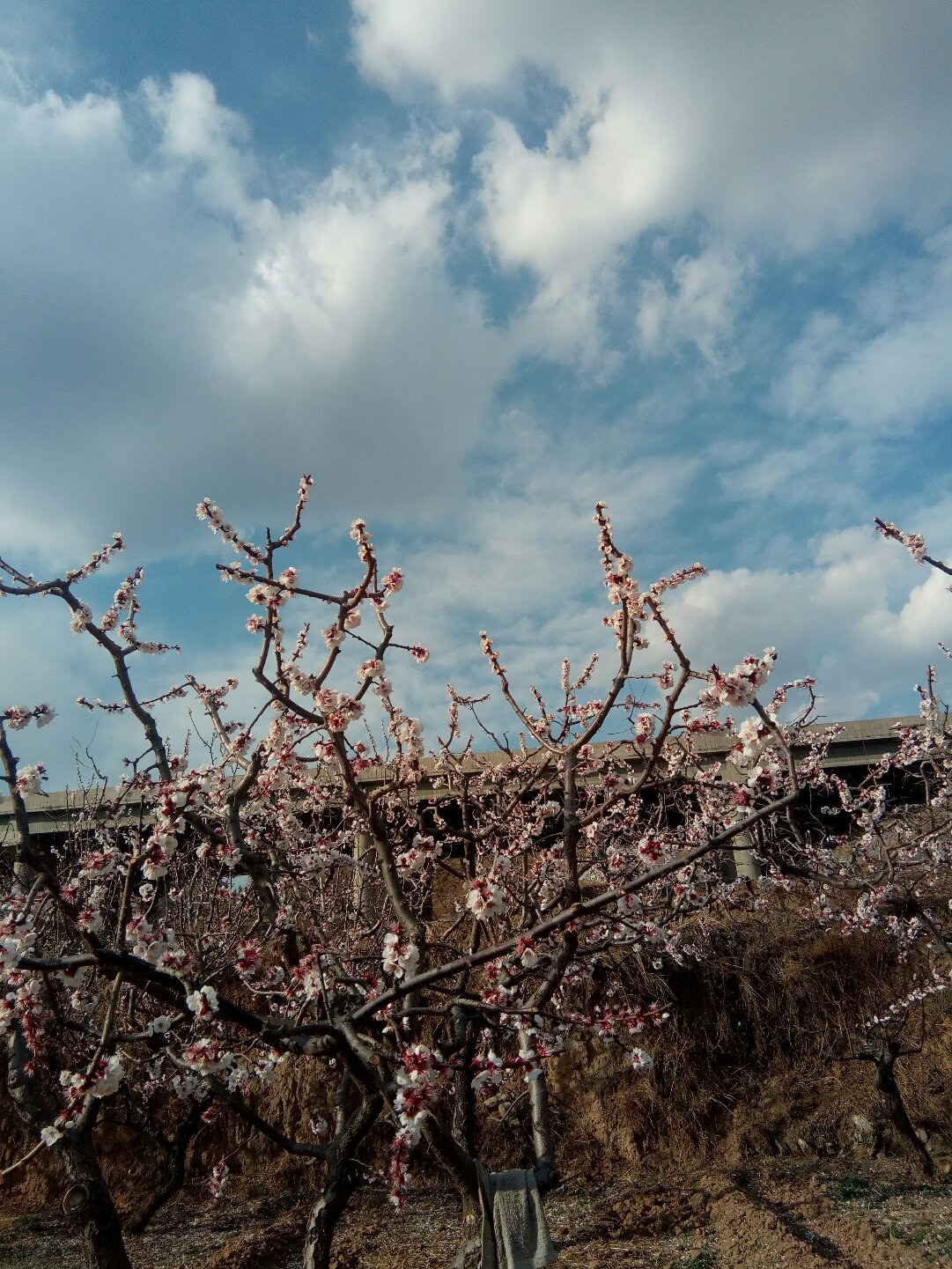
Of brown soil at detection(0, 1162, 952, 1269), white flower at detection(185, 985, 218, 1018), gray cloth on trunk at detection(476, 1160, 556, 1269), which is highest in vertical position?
white flower at detection(185, 985, 218, 1018)

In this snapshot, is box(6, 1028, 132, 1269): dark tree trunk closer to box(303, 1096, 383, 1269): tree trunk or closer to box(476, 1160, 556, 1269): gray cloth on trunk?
box(303, 1096, 383, 1269): tree trunk

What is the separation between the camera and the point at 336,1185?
14.0ft

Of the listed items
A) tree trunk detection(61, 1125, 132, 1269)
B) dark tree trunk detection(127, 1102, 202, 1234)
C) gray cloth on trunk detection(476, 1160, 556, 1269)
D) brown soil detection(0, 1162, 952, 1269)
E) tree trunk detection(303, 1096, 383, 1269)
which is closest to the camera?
tree trunk detection(303, 1096, 383, 1269)

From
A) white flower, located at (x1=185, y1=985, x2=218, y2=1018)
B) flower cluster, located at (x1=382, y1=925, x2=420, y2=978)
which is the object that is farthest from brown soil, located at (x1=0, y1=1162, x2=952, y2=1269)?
white flower, located at (x1=185, y1=985, x2=218, y2=1018)

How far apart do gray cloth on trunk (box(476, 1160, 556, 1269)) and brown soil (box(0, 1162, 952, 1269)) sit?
2.04m

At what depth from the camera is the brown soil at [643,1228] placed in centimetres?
648

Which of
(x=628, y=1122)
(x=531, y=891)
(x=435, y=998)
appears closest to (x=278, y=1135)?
(x=435, y=998)

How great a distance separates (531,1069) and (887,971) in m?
9.29

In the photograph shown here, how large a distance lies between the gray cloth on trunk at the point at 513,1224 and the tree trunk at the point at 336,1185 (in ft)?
2.35

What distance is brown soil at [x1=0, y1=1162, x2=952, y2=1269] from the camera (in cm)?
648

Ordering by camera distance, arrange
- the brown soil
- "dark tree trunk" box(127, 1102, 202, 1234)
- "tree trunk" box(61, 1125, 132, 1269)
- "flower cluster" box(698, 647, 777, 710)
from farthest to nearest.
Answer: "dark tree trunk" box(127, 1102, 202, 1234), the brown soil, "tree trunk" box(61, 1125, 132, 1269), "flower cluster" box(698, 647, 777, 710)

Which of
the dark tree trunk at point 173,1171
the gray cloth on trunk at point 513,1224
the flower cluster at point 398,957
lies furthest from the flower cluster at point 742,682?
the dark tree trunk at point 173,1171

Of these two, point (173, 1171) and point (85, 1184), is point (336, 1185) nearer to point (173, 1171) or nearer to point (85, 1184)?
point (85, 1184)

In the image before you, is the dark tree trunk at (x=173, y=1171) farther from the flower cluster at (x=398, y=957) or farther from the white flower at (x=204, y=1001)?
the flower cluster at (x=398, y=957)
